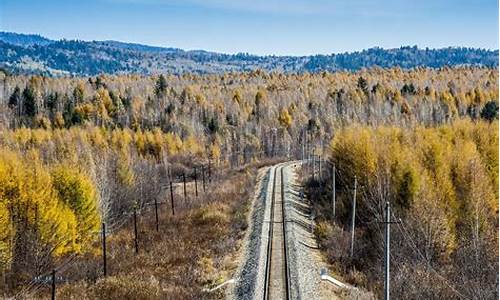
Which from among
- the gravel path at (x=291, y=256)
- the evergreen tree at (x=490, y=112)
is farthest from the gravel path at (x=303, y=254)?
the evergreen tree at (x=490, y=112)

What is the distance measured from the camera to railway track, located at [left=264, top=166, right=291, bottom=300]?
74.7 feet

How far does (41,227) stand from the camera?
3422 centimetres

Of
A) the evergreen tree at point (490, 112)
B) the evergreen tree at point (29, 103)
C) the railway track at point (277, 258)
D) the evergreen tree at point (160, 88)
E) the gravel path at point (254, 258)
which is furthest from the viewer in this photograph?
the evergreen tree at point (160, 88)

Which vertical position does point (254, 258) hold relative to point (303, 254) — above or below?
above

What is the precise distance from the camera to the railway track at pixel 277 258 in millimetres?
22766

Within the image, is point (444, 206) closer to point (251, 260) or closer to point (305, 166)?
point (251, 260)

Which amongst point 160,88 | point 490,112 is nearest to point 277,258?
point 490,112

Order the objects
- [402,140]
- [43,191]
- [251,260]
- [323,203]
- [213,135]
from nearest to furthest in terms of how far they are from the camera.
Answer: [251,260] → [43,191] → [323,203] → [402,140] → [213,135]

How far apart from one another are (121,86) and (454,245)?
12557cm

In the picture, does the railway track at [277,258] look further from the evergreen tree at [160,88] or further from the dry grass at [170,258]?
the evergreen tree at [160,88]

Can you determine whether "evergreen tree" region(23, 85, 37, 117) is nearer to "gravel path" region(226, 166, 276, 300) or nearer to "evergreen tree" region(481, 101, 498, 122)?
"gravel path" region(226, 166, 276, 300)

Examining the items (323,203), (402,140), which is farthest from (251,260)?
(402,140)

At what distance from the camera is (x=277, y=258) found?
2764 cm

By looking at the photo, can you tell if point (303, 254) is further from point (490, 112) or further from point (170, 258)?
point (490, 112)
